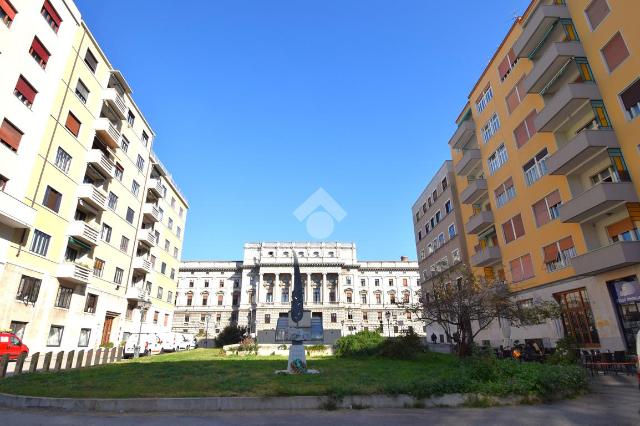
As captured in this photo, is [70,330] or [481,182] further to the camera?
[481,182]

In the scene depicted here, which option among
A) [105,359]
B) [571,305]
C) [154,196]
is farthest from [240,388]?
[154,196]

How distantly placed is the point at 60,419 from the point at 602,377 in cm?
1617

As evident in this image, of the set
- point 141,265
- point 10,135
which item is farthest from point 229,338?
point 10,135

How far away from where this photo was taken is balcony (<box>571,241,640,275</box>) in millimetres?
15914

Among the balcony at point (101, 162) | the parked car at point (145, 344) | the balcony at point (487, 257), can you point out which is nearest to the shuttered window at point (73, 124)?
the balcony at point (101, 162)

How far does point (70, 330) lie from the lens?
25625 millimetres

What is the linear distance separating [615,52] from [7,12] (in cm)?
3235

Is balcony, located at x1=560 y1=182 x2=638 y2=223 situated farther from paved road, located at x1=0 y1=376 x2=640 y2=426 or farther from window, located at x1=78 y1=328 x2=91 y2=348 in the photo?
window, located at x1=78 y1=328 x2=91 y2=348

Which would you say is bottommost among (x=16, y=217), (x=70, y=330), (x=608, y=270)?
(x=70, y=330)

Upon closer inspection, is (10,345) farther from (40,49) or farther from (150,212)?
(150,212)

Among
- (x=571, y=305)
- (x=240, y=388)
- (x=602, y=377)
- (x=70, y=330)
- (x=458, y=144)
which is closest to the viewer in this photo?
(x=240, y=388)

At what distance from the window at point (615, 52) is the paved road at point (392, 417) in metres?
16.6

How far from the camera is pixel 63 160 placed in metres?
25.2

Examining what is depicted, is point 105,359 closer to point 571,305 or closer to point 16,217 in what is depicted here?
point 16,217
